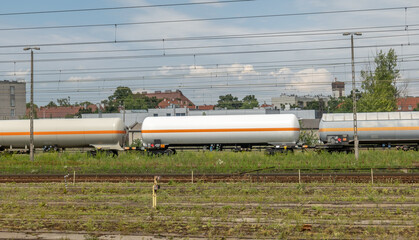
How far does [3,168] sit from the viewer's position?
3066 centimetres

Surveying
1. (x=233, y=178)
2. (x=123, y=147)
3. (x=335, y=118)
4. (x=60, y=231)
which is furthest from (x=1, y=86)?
(x=60, y=231)

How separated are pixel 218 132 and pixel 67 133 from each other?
1343cm

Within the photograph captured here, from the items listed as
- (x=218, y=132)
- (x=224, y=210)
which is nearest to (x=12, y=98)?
(x=218, y=132)

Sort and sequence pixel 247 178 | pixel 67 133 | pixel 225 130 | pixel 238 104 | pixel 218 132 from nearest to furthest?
pixel 247 178
pixel 225 130
pixel 218 132
pixel 67 133
pixel 238 104

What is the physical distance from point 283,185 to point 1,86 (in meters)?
108

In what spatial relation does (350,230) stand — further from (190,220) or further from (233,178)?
Result: (233,178)

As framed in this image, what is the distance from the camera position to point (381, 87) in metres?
63.9

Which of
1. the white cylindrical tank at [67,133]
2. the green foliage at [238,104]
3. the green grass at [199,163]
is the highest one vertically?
the green foliage at [238,104]

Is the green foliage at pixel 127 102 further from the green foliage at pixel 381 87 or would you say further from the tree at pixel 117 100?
the green foliage at pixel 381 87

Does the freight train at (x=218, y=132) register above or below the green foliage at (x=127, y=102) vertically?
below

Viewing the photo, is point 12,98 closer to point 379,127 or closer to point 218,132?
point 218,132

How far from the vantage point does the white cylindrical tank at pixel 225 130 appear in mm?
35562

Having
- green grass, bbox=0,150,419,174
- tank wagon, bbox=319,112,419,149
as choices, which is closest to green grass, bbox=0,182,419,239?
green grass, bbox=0,150,419,174

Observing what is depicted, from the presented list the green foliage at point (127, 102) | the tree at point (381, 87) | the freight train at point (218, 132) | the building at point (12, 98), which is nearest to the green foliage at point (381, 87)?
the tree at point (381, 87)
